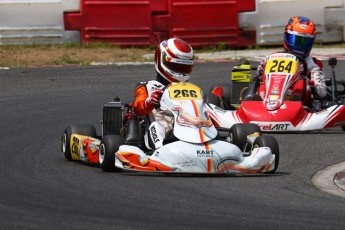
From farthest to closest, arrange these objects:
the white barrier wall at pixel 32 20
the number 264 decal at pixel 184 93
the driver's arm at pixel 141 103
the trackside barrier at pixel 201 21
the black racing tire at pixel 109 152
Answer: the trackside barrier at pixel 201 21 → the white barrier wall at pixel 32 20 → the driver's arm at pixel 141 103 → the number 264 decal at pixel 184 93 → the black racing tire at pixel 109 152

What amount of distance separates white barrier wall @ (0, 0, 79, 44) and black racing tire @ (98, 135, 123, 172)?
7.95 meters

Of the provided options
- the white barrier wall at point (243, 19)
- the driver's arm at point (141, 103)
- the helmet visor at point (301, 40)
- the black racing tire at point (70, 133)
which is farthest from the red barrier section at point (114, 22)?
the driver's arm at point (141, 103)

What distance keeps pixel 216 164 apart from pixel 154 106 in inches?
36.9

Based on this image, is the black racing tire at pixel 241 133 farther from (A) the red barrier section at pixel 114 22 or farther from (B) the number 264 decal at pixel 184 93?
(A) the red barrier section at pixel 114 22

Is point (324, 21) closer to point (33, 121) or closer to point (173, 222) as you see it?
point (33, 121)

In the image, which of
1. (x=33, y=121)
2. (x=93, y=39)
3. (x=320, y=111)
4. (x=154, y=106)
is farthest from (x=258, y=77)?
(x=93, y=39)

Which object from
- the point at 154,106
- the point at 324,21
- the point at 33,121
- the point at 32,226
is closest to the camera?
the point at 32,226

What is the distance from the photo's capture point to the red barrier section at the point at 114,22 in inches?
651

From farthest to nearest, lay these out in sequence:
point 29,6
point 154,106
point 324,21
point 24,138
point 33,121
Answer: point 324,21 → point 29,6 → point 33,121 → point 24,138 → point 154,106

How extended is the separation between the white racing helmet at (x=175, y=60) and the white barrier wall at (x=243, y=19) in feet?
23.8

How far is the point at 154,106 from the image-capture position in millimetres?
9086

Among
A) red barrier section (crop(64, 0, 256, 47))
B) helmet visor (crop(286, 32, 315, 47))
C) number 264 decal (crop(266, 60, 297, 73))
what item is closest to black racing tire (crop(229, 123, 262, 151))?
number 264 decal (crop(266, 60, 297, 73))

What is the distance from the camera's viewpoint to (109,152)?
8.60 metres

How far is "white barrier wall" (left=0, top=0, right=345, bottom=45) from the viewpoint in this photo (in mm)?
16406
